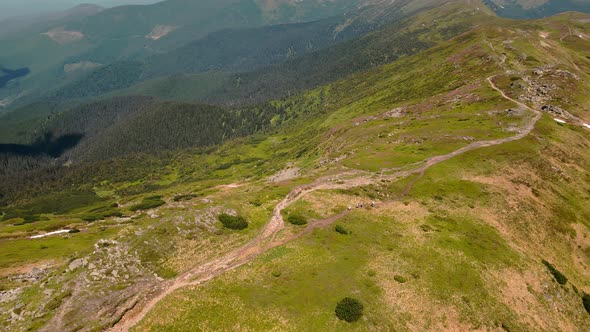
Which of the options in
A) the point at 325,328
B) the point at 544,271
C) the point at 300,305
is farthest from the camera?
the point at 544,271

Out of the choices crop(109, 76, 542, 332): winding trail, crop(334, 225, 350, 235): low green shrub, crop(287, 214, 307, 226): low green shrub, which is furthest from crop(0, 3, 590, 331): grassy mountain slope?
crop(287, 214, 307, 226): low green shrub

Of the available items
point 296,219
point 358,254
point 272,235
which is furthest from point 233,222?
point 358,254

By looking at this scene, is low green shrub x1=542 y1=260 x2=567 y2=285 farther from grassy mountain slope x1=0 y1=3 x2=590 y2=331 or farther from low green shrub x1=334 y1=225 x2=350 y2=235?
low green shrub x1=334 y1=225 x2=350 y2=235

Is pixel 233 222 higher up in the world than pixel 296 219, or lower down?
higher up

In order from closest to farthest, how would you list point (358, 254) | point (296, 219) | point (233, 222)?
1. point (358, 254)
2. point (233, 222)
3. point (296, 219)

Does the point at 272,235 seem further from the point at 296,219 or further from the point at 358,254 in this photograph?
the point at 358,254

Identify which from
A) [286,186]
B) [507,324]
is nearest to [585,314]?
[507,324]

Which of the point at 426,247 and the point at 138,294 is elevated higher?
the point at 138,294

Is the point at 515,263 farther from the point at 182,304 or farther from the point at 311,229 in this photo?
the point at 182,304
